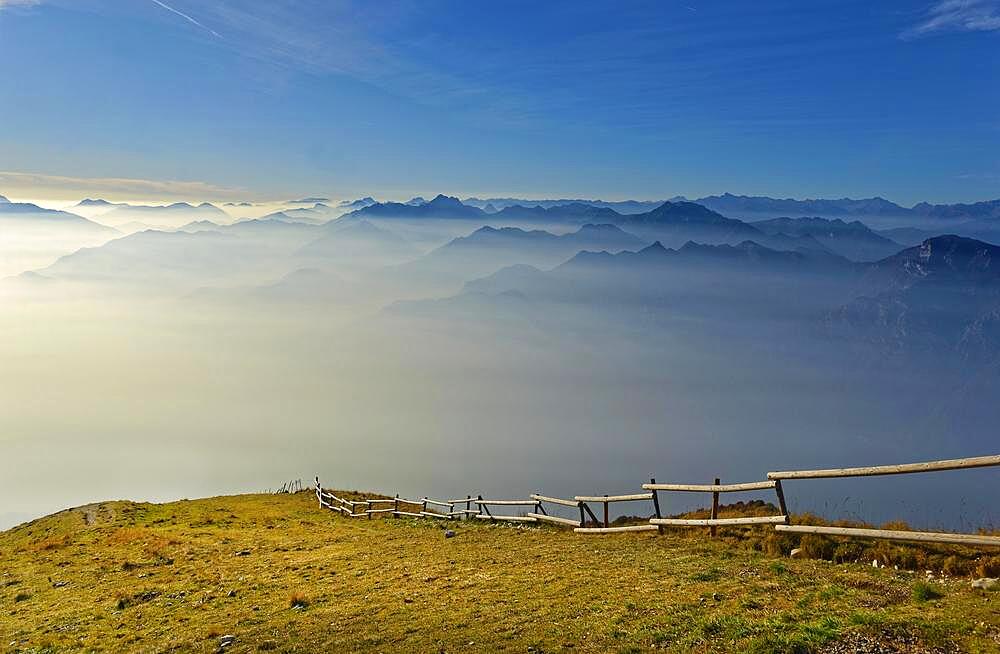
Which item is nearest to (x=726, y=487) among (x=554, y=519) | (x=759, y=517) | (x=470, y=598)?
(x=759, y=517)

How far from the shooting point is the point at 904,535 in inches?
542

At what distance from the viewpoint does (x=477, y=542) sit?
2469 cm

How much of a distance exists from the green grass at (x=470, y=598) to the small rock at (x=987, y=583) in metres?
0.23

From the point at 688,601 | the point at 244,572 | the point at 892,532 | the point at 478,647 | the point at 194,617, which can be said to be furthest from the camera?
the point at 244,572

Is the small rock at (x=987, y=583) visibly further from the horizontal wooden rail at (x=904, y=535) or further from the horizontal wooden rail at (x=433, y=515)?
the horizontal wooden rail at (x=433, y=515)

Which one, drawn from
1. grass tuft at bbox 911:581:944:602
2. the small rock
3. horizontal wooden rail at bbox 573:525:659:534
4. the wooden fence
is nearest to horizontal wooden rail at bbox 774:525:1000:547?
the wooden fence

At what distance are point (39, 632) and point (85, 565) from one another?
977 cm

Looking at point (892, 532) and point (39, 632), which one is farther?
point (39, 632)

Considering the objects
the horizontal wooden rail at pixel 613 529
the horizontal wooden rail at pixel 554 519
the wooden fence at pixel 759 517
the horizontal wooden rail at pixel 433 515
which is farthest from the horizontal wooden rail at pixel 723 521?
the horizontal wooden rail at pixel 433 515

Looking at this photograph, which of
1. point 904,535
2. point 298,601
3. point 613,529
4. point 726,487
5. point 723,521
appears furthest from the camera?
point 613,529

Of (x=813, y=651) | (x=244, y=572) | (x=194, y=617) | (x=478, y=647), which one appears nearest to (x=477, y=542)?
(x=244, y=572)

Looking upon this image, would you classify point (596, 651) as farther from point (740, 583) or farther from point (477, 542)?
point (477, 542)

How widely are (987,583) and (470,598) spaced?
1083 cm

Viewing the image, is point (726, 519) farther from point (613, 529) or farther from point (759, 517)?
point (613, 529)
